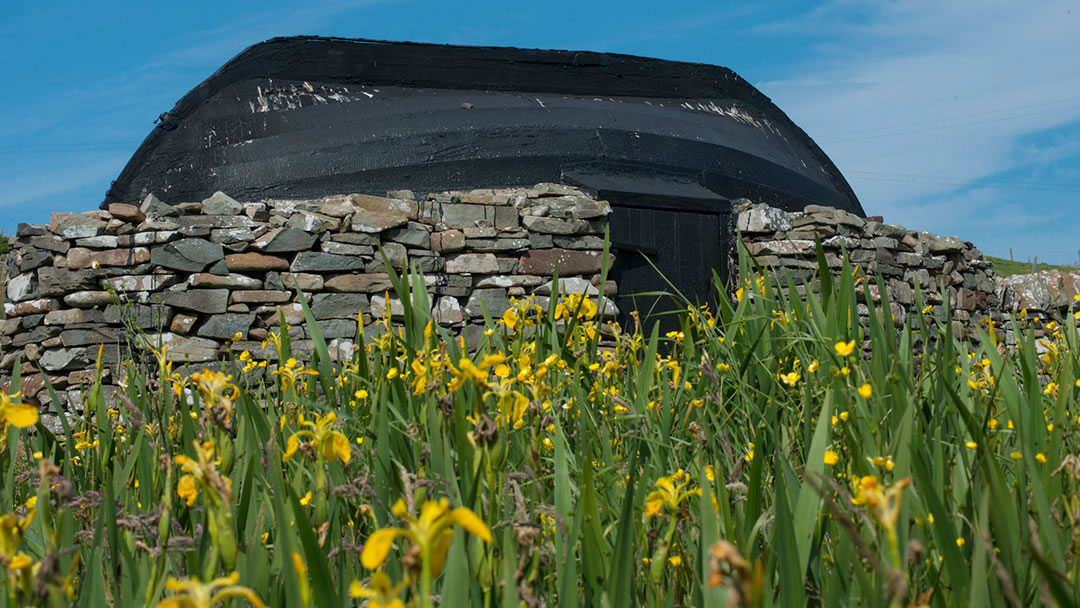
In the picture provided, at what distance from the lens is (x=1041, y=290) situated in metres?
10.9

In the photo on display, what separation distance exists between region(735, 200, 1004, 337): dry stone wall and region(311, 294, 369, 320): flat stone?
3.74m

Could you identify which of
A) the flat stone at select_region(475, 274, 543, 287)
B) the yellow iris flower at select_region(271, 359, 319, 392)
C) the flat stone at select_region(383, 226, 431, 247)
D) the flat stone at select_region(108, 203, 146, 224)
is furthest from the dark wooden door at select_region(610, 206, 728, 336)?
the yellow iris flower at select_region(271, 359, 319, 392)

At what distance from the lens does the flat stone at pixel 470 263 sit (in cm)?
741

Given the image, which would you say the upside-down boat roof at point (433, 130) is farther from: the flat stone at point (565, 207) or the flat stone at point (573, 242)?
the flat stone at point (573, 242)

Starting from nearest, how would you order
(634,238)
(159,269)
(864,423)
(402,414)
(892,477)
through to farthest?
(892,477)
(864,423)
(402,414)
(159,269)
(634,238)

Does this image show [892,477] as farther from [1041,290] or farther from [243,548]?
[1041,290]

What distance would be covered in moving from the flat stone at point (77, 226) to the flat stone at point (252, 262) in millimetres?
1159

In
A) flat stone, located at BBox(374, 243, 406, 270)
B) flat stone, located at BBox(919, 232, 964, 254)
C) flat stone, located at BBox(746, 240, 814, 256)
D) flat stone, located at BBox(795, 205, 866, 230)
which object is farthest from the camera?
flat stone, located at BBox(919, 232, 964, 254)

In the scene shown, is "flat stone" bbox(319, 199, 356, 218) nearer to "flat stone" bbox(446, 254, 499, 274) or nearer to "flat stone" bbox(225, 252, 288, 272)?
"flat stone" bbox(225, 252, 288, 272)

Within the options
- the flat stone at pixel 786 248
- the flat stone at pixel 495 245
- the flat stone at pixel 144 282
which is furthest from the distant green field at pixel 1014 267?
the flat stone at pixel 144 282

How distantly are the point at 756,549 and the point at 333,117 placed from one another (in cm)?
781

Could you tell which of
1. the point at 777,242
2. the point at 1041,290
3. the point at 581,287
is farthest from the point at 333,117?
the point at 1041,290

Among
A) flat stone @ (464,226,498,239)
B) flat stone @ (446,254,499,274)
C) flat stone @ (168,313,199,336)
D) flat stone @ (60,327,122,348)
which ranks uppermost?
flat stone @ (464,226,498,239)

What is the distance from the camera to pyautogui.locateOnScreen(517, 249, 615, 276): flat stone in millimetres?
7523
